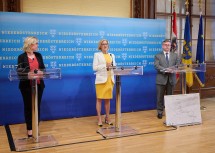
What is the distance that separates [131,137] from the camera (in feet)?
13.2

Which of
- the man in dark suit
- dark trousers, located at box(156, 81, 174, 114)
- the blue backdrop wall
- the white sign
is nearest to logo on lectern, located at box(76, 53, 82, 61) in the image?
the blue backdrop wall

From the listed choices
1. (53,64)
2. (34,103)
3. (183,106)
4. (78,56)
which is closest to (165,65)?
(183,106)

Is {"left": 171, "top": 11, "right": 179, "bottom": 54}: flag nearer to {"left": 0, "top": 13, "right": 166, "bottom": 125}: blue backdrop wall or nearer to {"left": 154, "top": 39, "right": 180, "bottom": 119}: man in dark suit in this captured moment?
{"left": 0, "top": 13, "right": 166, "bottom": 125}: blue backdrop wall

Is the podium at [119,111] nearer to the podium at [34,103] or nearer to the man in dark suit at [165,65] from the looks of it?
the podium at [34,103]

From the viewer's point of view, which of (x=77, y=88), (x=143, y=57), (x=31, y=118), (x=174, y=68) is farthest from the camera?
(x=143, y=57)

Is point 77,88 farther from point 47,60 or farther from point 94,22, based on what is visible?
point 94,22

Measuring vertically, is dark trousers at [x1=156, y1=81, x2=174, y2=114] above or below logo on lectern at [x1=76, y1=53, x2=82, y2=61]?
below

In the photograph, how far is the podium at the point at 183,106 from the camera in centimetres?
438

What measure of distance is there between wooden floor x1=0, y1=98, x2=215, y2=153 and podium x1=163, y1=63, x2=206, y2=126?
117 millimetres

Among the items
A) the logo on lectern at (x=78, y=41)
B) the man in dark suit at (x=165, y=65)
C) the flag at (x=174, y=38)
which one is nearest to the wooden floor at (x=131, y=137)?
the man in dark suit at (x=165, y=65)

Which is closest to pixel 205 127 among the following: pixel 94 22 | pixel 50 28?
pixel 94 22

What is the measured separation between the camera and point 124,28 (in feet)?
17.5

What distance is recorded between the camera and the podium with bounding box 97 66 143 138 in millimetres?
3881

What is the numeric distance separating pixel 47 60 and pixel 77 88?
724 millimetres
